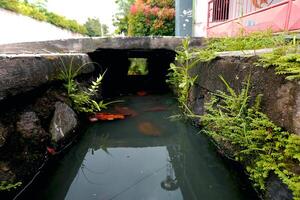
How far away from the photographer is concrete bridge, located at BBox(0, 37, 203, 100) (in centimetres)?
156

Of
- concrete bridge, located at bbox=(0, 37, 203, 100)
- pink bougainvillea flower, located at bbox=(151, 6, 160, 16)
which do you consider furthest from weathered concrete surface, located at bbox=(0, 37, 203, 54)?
pink bougainvillea flower, located at bbox=(151, 6, 160, 16)

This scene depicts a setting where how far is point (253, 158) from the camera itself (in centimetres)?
146

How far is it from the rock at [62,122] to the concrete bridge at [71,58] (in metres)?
0.34

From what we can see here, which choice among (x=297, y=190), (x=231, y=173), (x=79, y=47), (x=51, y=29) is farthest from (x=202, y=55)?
(x=51, y=29)

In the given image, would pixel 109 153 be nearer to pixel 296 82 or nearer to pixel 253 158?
pixel 253 158

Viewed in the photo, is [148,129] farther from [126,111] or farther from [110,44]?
[110,44]

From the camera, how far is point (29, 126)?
1.73 metres

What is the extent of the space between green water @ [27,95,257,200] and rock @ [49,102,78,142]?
7.2 inches

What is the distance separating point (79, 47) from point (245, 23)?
121 inches

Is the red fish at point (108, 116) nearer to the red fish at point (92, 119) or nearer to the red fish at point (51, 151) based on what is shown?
the red fish at point (92, 119)

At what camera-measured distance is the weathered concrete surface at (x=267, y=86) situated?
111 centimetres

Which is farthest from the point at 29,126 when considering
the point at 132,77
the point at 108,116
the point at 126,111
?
the point at 132,77

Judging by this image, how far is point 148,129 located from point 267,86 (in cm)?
166

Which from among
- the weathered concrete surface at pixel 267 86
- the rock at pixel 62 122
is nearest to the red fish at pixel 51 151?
the rock at pixel 62 122
